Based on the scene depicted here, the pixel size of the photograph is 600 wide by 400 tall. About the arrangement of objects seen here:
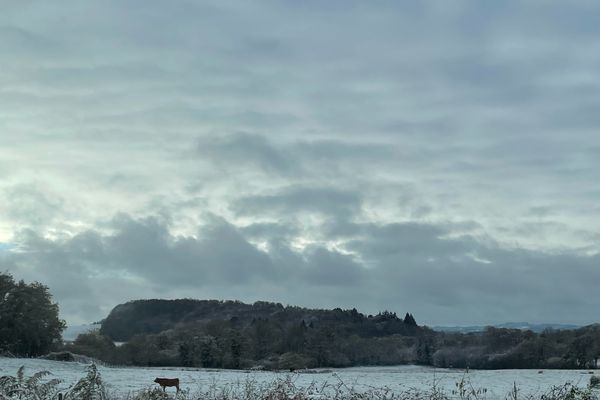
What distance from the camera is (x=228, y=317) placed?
3863 inches

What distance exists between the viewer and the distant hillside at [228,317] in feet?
306

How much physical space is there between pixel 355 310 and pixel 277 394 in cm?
9014

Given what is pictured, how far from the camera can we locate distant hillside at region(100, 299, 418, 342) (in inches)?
3666

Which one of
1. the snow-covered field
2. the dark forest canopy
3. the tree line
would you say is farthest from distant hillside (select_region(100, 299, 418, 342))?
the snow-covered field

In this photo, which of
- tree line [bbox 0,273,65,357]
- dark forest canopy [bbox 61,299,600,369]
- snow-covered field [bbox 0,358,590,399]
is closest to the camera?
snow-covered field [bbox 0,358,590,399]

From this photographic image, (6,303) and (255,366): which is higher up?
(6,303)

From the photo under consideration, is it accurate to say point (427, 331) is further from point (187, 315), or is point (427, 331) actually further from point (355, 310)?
point (187, 315)

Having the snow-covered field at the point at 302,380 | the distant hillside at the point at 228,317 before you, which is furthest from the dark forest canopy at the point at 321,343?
the snow-covered field at the point at 302,380

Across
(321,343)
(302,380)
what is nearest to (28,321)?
(321,343)

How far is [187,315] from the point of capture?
106 metres

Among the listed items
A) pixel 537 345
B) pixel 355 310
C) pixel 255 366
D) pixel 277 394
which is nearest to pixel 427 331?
pixel 355 310

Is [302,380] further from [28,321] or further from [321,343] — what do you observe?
[321,343]

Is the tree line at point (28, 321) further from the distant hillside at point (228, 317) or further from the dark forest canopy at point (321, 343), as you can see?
the distant hillside at point (228, 317)

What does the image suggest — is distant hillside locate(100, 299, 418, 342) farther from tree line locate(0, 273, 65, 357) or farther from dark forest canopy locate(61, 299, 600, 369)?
tree line locate(0, 273, 65, 357)
